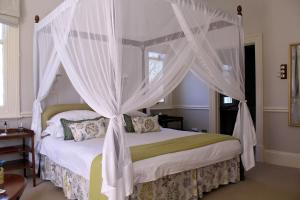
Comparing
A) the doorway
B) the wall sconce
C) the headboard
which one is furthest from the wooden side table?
the doorway

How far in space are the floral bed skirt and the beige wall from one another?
1.47 m

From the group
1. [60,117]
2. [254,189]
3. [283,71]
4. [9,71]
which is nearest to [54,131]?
[60,117]

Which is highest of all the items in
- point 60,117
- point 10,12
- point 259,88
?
point 10,12

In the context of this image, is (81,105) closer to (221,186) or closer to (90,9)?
(90,9)

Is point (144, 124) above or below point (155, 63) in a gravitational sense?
below

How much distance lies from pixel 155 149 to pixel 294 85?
9.64ft

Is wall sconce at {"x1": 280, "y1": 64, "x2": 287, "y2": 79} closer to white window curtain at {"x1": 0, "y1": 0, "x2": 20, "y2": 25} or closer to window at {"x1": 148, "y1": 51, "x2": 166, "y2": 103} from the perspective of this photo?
window at {"x1": 148, "y1": 51, "x2": 166, "y2": 103}

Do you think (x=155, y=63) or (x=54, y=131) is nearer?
(x=155, y=63)

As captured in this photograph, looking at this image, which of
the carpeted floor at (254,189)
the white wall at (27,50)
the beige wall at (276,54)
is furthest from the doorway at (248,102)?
the white wall at (27,50)

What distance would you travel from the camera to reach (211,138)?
3.49 m

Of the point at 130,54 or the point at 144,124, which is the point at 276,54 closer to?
the point at 144,124

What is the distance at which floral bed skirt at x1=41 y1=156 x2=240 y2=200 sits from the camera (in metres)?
2.77

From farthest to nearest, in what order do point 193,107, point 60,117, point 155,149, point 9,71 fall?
point 193,107
point 9,71
point 60,117
point 155,149

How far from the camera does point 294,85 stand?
448 centimetres
